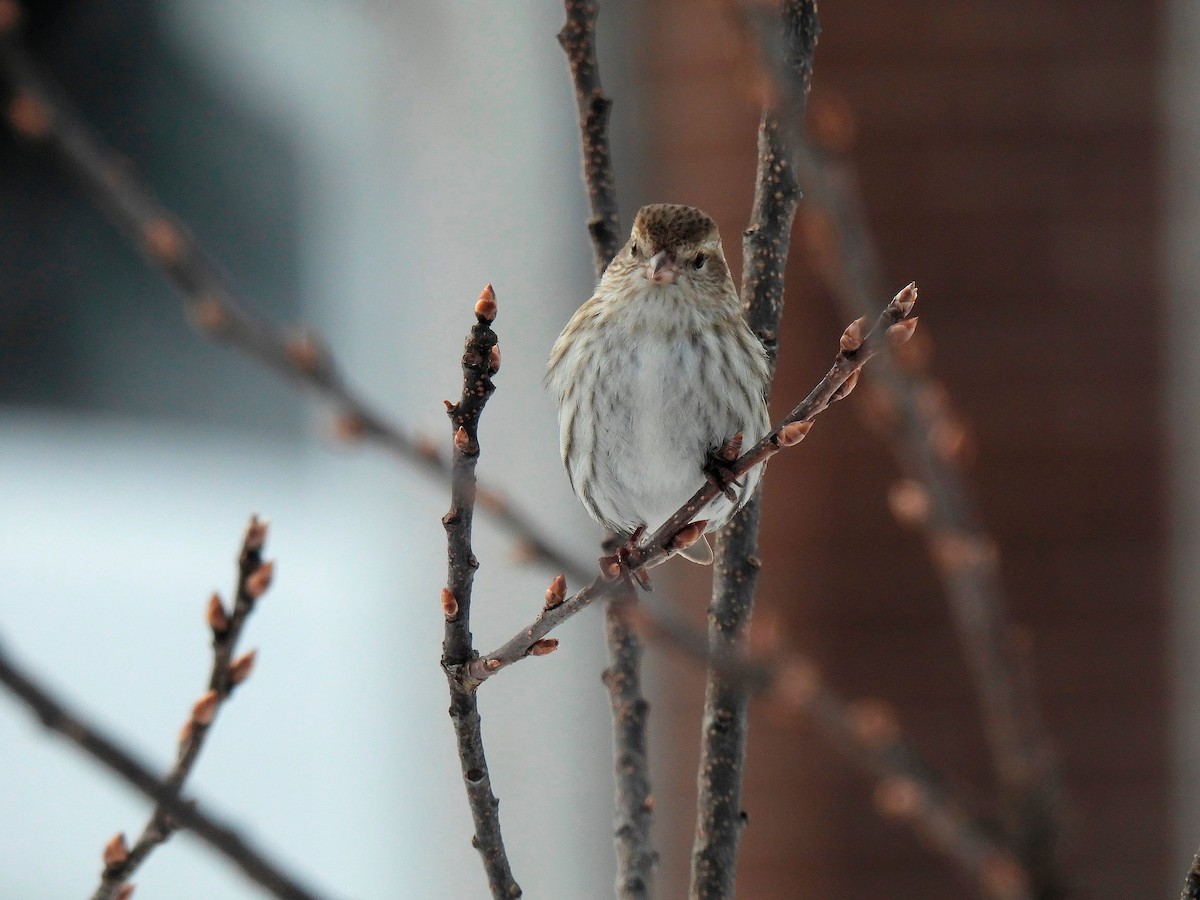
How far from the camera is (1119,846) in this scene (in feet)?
10.2

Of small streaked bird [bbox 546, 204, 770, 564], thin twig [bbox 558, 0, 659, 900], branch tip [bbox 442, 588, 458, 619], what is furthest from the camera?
small streaked bird [bbox 546, 204, 770, 564]

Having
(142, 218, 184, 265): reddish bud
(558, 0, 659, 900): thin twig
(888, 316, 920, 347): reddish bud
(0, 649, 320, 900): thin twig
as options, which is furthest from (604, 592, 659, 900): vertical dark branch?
(0, 649, 320, 900): thin twig

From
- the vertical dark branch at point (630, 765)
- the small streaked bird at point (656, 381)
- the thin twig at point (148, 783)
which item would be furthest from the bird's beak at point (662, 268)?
the thin twig at point (148, 783)

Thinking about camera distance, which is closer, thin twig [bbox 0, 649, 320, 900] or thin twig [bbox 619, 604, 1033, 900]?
thin twig [bbox 0, 649, 320, 900]

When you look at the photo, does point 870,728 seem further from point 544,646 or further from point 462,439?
point 462,439

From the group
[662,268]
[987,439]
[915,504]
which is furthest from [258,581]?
[987,439]

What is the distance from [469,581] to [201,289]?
0.22 meters

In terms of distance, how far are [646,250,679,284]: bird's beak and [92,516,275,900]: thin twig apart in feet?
2.28

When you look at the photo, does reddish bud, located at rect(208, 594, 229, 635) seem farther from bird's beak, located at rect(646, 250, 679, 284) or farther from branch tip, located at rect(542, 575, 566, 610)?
bird's beak, located at rect(646, 250, 679, 284)

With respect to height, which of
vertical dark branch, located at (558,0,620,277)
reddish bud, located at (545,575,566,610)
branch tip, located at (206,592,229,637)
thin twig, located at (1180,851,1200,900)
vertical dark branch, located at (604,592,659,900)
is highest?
vertical dark branch, located at (558,0,620,277)

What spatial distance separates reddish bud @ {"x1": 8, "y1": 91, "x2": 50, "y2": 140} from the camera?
0.85 m

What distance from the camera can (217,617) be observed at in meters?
0.99

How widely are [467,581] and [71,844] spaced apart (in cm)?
294

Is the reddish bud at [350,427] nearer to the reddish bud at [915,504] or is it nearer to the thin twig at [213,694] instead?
the thin twig at [213,694]
